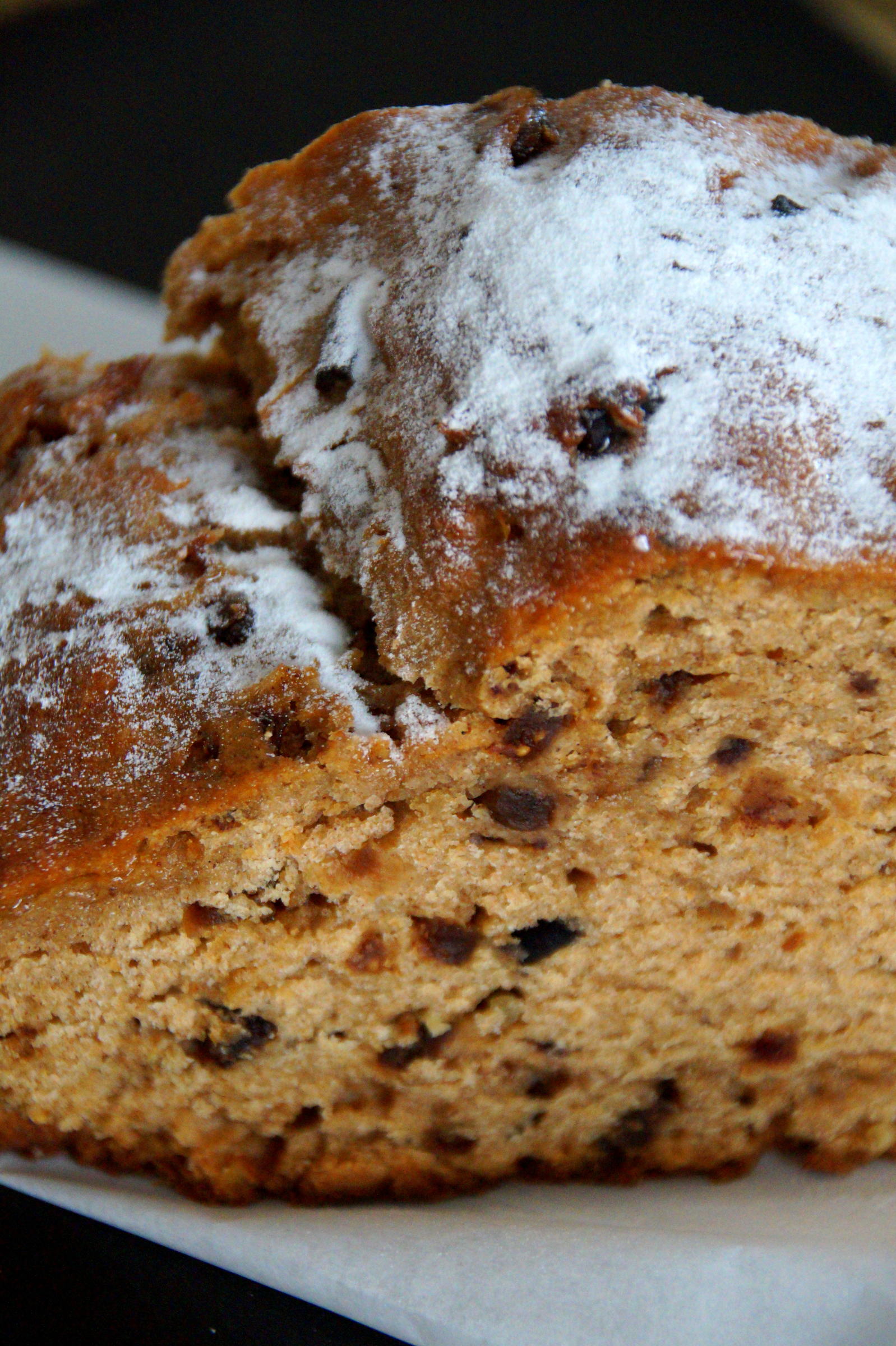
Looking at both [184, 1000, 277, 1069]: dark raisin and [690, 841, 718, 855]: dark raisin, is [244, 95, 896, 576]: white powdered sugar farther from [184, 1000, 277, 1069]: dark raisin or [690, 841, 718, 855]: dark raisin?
[184, 1000, 277, 1069]: dark raisin

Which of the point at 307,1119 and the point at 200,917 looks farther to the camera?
the point at 307,1119

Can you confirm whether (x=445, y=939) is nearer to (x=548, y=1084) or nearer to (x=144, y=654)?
(x=548, y=1084)

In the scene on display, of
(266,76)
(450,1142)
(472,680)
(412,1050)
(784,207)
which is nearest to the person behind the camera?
(472,680)

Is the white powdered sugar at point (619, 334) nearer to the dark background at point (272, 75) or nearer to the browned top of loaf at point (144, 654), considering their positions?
the browned top of loaf at point (144, 654)

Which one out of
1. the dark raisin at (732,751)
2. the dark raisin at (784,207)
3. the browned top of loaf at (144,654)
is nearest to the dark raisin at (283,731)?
the browned top of loaf at (144,654)

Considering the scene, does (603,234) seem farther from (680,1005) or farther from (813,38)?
(813,38)

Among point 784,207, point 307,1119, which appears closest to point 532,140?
point 784,207
